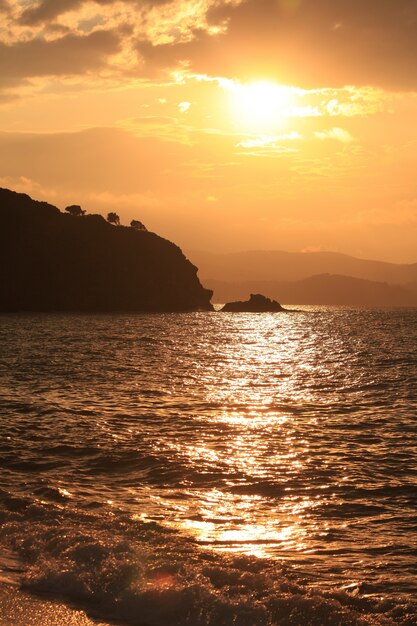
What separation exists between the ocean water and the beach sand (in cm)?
37

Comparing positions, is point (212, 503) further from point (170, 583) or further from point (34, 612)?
point (34, 612)

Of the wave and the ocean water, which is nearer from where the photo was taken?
the wave

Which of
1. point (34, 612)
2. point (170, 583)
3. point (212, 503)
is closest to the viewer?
point (34, 612)

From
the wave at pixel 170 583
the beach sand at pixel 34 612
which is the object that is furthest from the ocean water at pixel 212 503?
the beach sand at pixel 34 612

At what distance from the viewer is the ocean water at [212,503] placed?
1147 centimetres

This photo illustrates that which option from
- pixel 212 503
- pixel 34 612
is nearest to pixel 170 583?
pixel 34 612

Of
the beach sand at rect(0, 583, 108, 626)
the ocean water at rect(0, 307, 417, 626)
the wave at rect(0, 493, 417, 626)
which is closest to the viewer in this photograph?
the beach sand at rect(0, 583, 108, 626)

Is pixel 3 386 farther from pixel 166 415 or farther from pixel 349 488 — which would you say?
pixel 349 488

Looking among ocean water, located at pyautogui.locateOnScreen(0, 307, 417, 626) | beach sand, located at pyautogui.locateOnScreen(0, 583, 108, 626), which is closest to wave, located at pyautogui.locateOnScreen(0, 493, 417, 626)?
ocean water, located at pyautogui.locateOnScreen(0, 307, 417, 626)

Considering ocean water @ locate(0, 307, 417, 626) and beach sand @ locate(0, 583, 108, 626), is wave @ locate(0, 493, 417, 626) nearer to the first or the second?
ocean water @ locate(0, 307, 417, 626)

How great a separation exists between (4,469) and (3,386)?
743 inches

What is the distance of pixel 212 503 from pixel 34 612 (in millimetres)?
6815

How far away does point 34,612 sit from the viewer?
10641 mm

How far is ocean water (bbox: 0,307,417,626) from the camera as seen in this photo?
11469 millimetres
